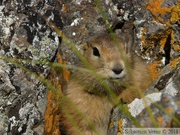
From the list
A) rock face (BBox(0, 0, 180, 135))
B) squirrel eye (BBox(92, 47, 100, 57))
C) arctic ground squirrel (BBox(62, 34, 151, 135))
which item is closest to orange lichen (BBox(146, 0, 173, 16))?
rock face (BBox(0, 0, 180, 135))

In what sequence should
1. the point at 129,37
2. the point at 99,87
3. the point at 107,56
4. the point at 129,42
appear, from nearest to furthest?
1. the point at 107,56
2. the point at 99,87
3. the point at 129,42
4. the point at 129,37

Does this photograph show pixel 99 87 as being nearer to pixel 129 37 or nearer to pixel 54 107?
pixel 54 107

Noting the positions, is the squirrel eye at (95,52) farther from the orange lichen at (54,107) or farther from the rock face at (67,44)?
the orange lichen at (54,107)

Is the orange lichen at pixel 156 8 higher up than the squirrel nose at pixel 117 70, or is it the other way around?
the orange lichen at pixel 156 8

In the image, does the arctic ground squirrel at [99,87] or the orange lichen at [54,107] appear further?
the orange lichen at [54,107]

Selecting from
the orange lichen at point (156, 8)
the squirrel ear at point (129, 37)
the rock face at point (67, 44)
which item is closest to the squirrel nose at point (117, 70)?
the rock face at point (67, 44)

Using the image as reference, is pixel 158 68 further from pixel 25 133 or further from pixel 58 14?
pixel 25 133

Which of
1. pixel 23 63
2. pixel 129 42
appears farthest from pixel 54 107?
pixel 129 42
